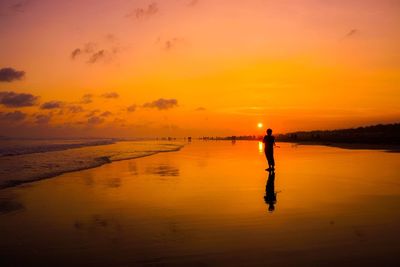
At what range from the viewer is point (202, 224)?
374 inches

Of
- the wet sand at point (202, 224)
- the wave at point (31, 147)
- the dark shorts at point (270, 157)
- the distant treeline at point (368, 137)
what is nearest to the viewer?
the wet sand at point (202, 224)

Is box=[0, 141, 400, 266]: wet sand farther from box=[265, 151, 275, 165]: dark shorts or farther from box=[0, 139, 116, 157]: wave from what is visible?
box=[0, 139, 116, 157]: wave

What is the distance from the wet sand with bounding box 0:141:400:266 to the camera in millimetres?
6996

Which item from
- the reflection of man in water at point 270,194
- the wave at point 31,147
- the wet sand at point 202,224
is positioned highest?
the wave at point 31,147

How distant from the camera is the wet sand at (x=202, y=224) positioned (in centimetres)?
700

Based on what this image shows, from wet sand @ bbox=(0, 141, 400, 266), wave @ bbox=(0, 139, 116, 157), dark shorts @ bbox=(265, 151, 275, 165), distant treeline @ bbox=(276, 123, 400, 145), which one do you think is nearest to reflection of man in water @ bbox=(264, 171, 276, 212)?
wet sand @ bbox=(0, 141, 400, 266)

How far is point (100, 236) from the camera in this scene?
846cm

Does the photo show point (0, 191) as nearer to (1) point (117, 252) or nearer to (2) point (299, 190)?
(1) point (117, 252)

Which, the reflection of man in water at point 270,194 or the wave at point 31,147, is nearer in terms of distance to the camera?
the reflection of man in water at point 270,194

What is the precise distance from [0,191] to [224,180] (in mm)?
9886

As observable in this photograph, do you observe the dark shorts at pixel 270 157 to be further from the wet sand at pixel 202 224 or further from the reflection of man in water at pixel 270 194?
the wet sand at pixel 202 224

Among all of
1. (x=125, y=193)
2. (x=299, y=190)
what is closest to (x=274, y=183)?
(x=299, y=190)

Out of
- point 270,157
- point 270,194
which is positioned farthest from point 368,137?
point 270,194

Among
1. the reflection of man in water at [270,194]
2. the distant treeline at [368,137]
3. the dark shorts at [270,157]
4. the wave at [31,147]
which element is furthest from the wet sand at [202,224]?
the distant treeline at [368,137]
